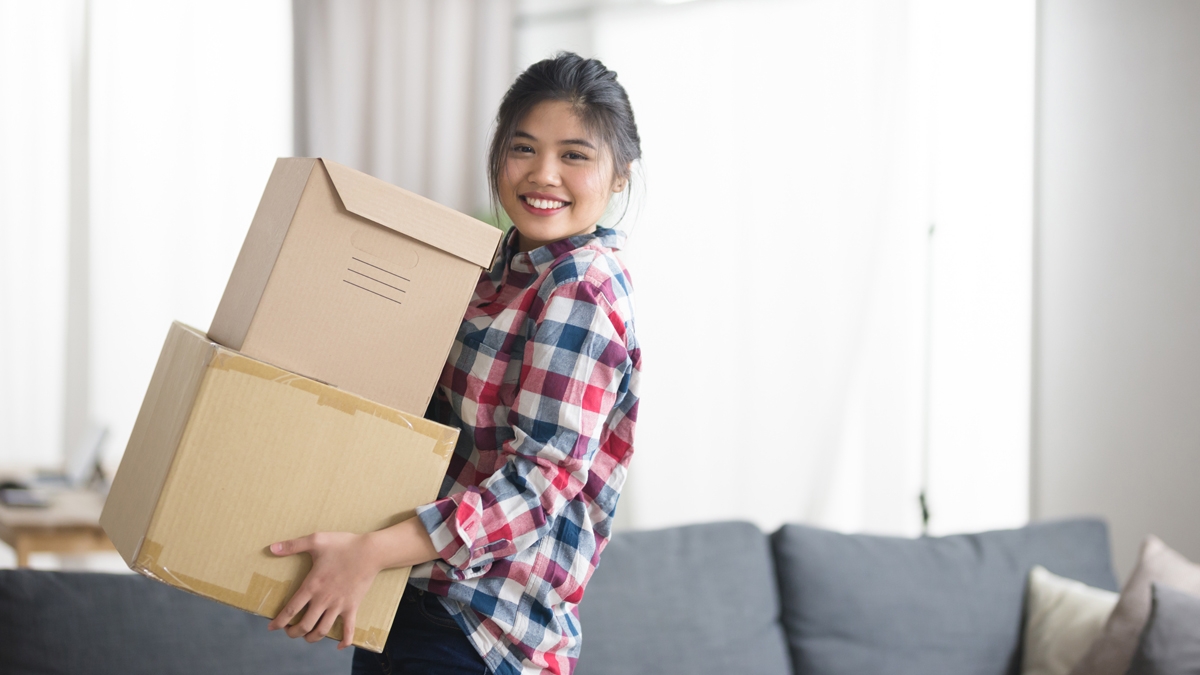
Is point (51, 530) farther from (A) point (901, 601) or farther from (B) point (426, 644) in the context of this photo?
(A) point (901, 601)

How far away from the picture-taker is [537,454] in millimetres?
953

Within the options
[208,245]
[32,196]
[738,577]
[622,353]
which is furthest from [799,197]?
[32,196]

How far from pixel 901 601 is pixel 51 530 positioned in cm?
182

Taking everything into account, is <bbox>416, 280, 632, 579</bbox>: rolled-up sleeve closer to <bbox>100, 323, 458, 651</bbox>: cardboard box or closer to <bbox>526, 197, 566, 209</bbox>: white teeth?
<bbox>100, 323, 458, 651</bbox>: cardboard box

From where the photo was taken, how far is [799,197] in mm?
3086

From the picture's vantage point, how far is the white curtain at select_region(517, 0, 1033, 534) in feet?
9.27

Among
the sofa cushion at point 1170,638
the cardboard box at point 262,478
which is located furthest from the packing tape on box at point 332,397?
the sofa cushion at point 1170,638

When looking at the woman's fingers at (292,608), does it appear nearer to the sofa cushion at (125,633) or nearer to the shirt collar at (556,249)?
the shirt collar at (556,249)

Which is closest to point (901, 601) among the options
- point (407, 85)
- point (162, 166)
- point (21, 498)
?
point (21, 498)

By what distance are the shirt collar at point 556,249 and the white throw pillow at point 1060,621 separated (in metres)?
1.23

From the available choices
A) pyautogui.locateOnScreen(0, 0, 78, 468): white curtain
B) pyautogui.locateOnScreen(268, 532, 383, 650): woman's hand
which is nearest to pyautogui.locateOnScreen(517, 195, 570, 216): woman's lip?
pyautogui.locateOnScreen(268, 532, 383, 650): woman's hand

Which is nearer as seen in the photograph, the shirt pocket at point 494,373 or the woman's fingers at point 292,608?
the woman's fingers at point 292,608

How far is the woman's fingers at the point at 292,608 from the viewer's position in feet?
3.02

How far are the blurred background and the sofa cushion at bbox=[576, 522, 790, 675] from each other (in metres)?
1.25
